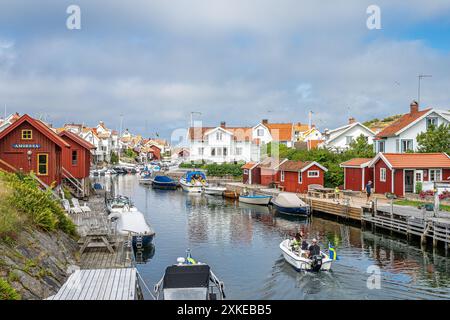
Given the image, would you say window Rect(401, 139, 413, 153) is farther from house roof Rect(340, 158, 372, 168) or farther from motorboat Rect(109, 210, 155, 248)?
motorboat Rect(109, 210, 155, 248)

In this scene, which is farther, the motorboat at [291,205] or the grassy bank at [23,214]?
the motorboat at [291,205]

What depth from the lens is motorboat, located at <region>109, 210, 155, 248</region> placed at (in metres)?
28.9

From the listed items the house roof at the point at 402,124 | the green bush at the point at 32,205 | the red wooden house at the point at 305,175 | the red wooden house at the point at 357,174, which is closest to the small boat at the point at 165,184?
the red wooden house at the point at 305,175

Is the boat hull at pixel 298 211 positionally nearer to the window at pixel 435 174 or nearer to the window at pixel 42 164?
the window at pixel 435 174

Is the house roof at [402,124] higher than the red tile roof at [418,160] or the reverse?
higher

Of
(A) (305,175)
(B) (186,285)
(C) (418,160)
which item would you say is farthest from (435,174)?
(B) (186,285)

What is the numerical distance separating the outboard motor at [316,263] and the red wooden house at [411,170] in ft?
83.4

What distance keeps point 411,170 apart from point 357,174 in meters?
8.26

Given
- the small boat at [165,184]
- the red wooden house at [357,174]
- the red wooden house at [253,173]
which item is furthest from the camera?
the small boat at [165,184]

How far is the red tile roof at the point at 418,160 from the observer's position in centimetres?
4559

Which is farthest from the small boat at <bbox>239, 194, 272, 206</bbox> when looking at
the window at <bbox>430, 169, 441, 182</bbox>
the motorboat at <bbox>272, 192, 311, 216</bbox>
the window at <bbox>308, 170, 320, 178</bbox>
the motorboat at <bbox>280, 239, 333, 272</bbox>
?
the motorboat at <bbox>280, 239, 333, 272</bbox>

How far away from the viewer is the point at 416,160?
152ft

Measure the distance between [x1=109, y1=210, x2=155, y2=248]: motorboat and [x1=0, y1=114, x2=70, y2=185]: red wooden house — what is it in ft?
29.0

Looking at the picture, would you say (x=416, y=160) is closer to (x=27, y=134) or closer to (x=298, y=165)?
(x=298, y=165)
